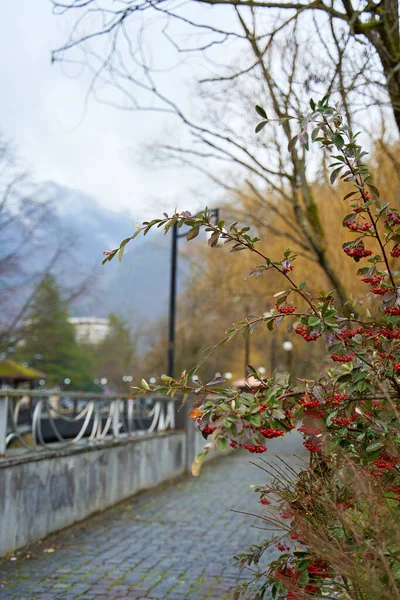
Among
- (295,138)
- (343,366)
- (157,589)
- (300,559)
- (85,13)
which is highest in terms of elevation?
(85,13)

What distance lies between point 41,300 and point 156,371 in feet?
105

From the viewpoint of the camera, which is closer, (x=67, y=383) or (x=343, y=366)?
(x=343, y=366)

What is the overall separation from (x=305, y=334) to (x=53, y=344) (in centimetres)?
2454

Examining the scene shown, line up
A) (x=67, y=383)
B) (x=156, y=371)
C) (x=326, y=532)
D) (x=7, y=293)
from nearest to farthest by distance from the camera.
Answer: (x=326, y=532) → (x=7, y=293) → (x=156, y=371) → (x=67, y=383)

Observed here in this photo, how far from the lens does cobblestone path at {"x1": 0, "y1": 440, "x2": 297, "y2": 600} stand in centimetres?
577

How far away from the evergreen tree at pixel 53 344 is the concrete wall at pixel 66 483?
762 cm

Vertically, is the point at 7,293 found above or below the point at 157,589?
above

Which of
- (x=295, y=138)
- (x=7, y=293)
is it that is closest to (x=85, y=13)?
(x=295, y=138)

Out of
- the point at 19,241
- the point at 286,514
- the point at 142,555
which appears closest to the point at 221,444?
the point at 286,514

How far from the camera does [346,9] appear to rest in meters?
6.48

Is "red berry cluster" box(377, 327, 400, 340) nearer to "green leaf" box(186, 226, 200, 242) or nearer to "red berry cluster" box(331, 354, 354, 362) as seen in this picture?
"red berry cluster" box(331, 354, 354, 362)

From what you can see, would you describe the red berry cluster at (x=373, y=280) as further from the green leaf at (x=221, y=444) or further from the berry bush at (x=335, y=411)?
the green leaf at (x=221, y=444)

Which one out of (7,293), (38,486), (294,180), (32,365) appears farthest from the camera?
(32,365)

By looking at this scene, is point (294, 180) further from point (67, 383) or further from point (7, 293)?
point (67, 383)
